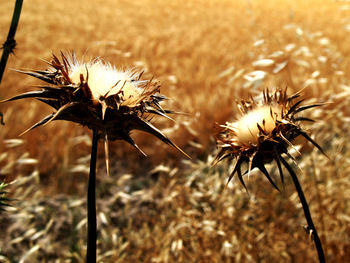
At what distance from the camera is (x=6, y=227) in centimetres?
306

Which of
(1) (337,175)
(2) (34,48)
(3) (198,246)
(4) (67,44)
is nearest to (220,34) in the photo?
(4) (67,44)

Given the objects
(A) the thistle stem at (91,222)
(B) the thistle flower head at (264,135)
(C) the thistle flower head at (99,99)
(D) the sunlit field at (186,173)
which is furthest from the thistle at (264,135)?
(A) the thistle stem at (91,222)

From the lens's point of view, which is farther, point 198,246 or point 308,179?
point 308,179

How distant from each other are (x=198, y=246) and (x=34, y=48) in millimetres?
6707

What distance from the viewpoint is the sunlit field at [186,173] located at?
95.9 inches

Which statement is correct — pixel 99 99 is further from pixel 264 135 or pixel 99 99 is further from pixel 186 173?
pixel 186 173

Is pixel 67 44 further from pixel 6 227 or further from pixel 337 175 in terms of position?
pixel 337 175

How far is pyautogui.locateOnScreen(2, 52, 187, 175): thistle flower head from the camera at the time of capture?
1.03 metres

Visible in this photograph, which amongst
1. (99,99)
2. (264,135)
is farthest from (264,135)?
(99,99)

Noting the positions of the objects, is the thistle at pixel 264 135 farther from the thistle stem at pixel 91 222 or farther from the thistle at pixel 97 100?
the thistle stem at pixel 91 222

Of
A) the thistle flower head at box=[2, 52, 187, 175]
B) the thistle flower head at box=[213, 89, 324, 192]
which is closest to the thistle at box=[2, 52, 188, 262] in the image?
the thistle flower head at box=[2, 52, 187, 175]

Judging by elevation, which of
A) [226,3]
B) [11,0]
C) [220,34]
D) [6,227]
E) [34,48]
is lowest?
[6,227]

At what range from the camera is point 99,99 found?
1.04 metres

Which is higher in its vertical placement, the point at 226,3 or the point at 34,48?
the point at 226,3
